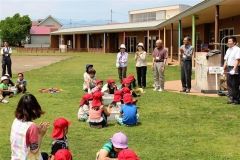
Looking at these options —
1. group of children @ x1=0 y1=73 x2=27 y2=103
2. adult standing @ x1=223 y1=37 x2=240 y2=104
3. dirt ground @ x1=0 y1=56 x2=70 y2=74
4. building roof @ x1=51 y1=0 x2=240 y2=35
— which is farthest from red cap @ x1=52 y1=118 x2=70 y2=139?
dirt ground @ x1=0 y1=56 x2=70 y2=74

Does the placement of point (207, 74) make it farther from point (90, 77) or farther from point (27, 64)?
point (27, 64)

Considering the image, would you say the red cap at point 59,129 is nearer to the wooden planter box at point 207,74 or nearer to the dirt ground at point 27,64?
the wooden planter box at point 207,74

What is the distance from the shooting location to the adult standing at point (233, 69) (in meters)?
12.3

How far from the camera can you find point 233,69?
12312 millimetres

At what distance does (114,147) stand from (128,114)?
13.8 ft

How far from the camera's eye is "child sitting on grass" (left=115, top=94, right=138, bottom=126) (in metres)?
10.1

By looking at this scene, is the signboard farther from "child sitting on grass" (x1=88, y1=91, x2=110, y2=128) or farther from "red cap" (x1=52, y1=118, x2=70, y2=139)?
"red cap" (x1=52, y1=118, x2=70, y2=139)

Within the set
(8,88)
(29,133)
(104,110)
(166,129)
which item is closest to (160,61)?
(8,88)

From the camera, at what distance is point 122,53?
17.0 metres

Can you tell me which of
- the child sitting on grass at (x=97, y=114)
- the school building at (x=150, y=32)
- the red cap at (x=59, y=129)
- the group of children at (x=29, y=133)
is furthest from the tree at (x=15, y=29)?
the group of children at (x=29, y=133)

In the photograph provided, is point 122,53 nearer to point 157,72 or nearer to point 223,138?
point 157,72

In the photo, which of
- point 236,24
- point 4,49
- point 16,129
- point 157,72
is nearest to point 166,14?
point 236,24

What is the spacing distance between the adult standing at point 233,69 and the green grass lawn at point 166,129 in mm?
425

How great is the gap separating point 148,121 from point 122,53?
661 centimetres
